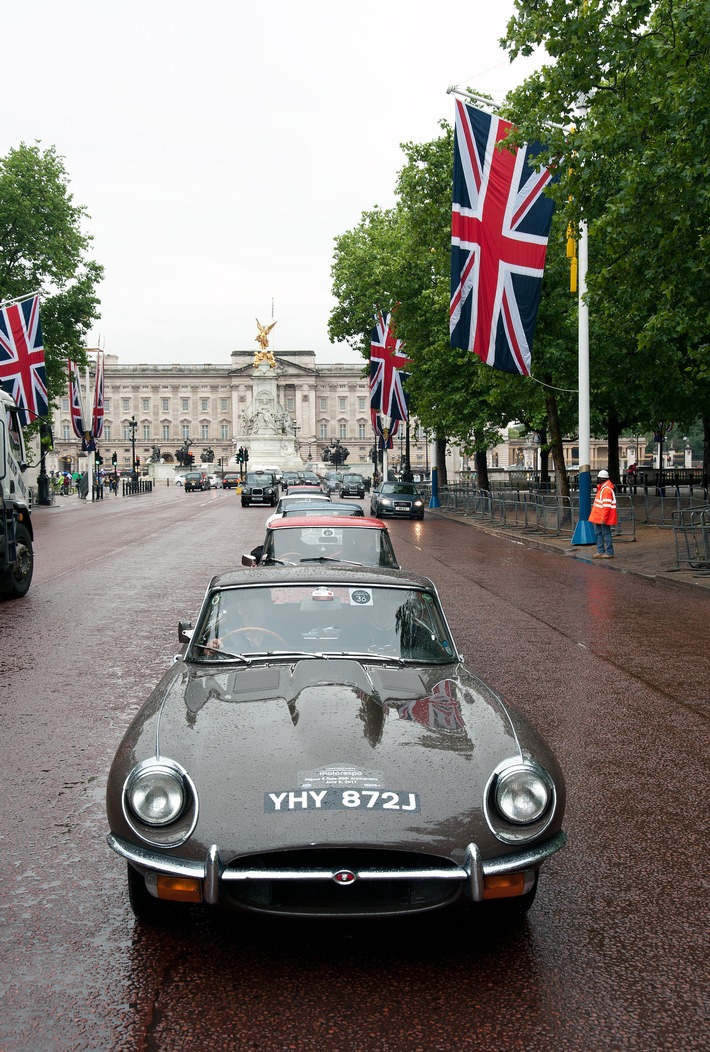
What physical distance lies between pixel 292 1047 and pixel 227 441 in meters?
178

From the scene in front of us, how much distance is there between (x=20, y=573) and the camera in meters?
15.2

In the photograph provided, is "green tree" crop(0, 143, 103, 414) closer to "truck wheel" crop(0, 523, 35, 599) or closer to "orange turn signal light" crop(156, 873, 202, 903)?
"truck wheel" crop(0, 523, 35, 599)

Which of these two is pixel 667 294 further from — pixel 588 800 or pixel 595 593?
pixel 588 800

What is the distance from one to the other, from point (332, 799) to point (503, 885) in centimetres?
70

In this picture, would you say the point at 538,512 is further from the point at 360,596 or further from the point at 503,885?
the point at 503,885

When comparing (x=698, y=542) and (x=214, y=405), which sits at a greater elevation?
(x=214, y=405)

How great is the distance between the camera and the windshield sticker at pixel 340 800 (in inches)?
146

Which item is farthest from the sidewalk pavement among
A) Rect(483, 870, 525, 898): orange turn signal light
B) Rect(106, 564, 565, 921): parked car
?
Rect(483, 870, 525, 898): orange turn signal light

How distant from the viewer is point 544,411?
33.6 meters

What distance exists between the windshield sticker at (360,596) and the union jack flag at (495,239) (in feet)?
49.8

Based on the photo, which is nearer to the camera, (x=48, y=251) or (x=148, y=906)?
(x=148, y=906)

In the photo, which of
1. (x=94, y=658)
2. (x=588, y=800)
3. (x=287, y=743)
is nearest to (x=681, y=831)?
(x=588, y=800)

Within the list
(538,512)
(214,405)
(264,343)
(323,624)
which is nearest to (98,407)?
(538,512)

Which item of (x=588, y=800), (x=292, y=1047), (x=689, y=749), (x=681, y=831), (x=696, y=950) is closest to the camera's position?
(x=292, y=1047)
